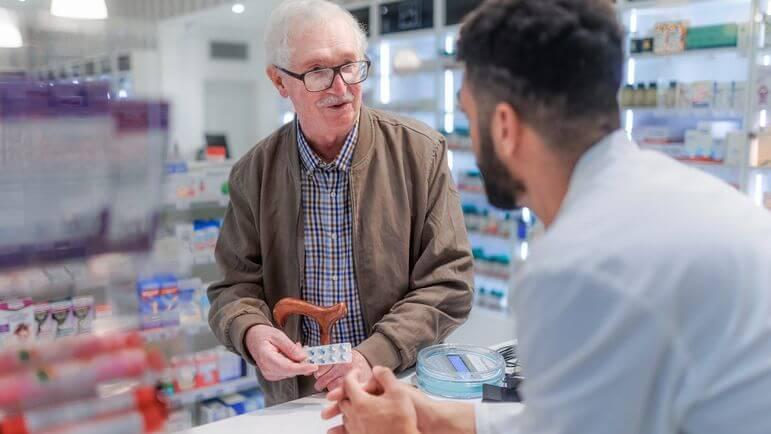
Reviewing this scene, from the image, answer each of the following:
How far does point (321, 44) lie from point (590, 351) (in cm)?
133

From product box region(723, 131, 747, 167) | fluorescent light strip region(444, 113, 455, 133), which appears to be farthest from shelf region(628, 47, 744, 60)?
fluorescent light strip region(444, 113, 455, 133)

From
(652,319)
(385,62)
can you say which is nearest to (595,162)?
(652,319)

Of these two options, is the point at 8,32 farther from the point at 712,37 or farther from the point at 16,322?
the point at 712,37

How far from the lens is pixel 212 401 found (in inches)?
167

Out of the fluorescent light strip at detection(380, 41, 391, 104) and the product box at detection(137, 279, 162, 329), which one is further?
the fluorescent light strip at detection(380, 41, 391, 104)

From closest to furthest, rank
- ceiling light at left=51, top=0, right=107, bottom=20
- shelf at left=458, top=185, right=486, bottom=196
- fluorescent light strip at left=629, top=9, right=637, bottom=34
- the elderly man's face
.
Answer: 1. the elderly man's face
2. ceiling light at left=51, top=0, right=107, bottom=20
3. fluorescent light strip at left=629, top=9, right=637, bottom=34
4. shelf at left=458, top=185, right=486, bottom=196

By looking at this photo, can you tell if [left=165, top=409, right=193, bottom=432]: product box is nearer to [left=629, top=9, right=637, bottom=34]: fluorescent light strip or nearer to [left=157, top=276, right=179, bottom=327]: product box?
[left=157, top=276, right=179, bottom=327]: product box

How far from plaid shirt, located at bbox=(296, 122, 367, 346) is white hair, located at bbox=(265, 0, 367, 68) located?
0.27 meters

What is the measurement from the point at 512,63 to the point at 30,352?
0.81 m

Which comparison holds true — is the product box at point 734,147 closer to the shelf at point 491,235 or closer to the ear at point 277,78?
the shelf at point 491,235

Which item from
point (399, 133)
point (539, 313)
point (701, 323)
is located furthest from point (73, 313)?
point (399, 133)

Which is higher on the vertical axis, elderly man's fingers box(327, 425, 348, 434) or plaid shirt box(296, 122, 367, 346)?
plaid shirt box(296, 122, 367, 346)

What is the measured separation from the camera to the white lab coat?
31.6 inches

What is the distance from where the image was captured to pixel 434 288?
1912mm
